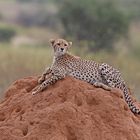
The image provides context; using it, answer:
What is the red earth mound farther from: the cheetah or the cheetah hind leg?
the cheetah

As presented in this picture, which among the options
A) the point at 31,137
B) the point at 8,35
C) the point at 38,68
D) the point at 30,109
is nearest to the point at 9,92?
the point at 30,109

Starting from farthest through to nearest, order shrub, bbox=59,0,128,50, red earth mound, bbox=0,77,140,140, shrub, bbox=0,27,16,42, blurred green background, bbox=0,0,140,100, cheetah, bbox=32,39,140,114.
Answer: shrub, bbox=0,27,16,42
shrub, bbox=59,0,128,50
blurred green background, bbox=0,0,140,100
cheetah, bbox=32,39,140,114
red earth mound, bbox=0,77,140,140

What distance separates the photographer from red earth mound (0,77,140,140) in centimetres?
602

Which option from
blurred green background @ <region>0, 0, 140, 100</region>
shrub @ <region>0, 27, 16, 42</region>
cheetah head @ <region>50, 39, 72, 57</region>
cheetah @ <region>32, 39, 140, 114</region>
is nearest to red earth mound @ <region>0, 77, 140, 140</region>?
cheetah @ <region>32, 39, 140, 114</region>

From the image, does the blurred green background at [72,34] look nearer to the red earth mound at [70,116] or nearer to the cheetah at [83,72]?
the cheetah at [83,72]

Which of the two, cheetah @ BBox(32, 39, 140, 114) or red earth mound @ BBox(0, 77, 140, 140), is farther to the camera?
cheetah @ BBox(32, 39, 140, 114)

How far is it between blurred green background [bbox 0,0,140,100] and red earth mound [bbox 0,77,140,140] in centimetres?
551

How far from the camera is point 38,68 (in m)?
16.2

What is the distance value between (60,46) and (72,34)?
1733 centimetres

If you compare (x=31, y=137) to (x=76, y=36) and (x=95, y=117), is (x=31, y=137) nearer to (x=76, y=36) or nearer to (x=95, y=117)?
(x=95, y=117)

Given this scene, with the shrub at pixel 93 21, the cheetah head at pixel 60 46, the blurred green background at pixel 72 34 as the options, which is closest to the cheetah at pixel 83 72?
the cheetah head at pixel 60 46

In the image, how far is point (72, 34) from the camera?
2411cm

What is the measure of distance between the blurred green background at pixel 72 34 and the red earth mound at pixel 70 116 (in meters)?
5.51

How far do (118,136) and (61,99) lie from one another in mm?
727
